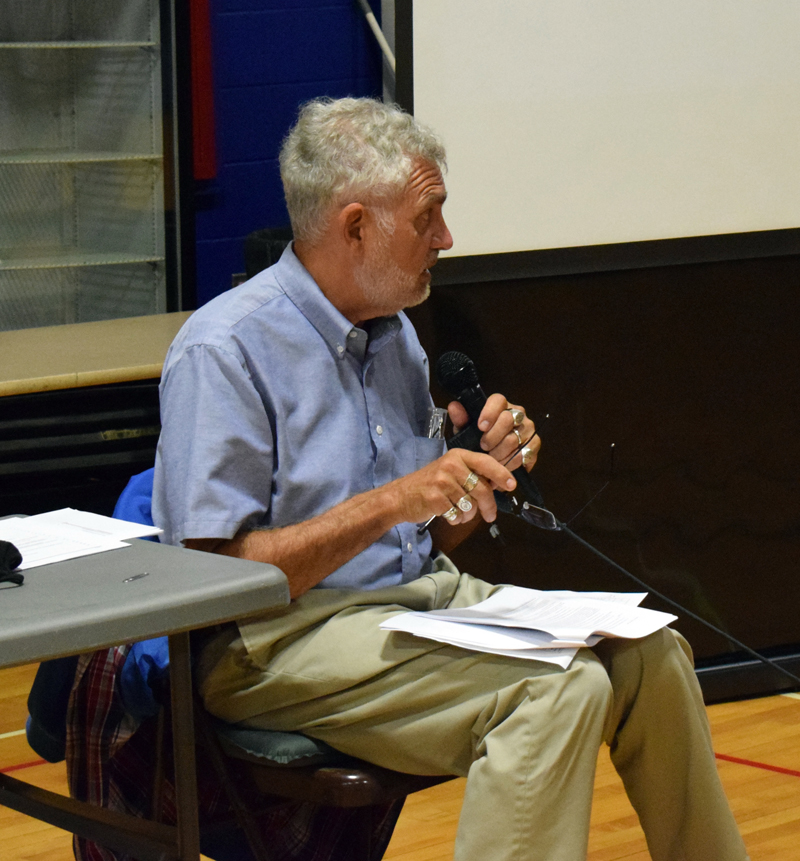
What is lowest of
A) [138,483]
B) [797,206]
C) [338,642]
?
[338,642]

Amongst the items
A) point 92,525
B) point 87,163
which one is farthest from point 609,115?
point 87,163

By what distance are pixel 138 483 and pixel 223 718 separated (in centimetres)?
33

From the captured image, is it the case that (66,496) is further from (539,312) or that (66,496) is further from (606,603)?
(606,603)

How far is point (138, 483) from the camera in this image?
1615 mm

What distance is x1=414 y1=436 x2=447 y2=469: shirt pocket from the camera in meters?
1.71

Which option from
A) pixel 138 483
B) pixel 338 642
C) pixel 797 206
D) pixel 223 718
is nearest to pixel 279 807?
pixel 223 718

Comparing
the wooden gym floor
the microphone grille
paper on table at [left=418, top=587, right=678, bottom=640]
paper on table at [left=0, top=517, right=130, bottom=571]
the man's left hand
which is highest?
the microphone grille

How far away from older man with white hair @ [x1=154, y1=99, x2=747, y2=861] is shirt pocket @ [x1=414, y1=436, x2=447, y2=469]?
3.2 inches

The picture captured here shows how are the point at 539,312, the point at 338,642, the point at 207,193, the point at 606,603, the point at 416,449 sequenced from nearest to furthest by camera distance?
the point at 338,642 → the point at 606,603 → the point at 416,449 → the point at 539,312 → the point at 207,193

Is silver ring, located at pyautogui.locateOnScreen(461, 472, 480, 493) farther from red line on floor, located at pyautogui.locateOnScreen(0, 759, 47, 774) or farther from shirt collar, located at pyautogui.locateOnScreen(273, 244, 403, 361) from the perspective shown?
red line on floor, located at pyautogui.locateOnScreen(0, 759, 47, 774)

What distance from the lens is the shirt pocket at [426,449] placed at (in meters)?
1.71

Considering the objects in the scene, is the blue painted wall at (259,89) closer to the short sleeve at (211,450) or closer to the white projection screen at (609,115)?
the white projection screen at (609,115)

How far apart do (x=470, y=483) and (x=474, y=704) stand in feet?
0.83

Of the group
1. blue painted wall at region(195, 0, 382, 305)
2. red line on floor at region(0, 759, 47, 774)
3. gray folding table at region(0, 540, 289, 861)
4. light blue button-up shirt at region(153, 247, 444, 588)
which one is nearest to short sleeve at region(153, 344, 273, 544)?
light blue button-up shirt at region(153, 247, 444, 588)
